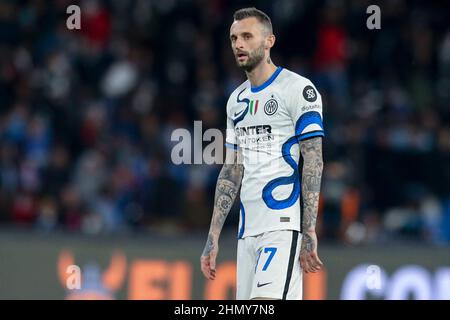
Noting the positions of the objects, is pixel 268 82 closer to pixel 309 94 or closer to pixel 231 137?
pixel 309 94

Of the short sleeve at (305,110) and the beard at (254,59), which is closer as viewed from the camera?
the short sleeve at (305,110)

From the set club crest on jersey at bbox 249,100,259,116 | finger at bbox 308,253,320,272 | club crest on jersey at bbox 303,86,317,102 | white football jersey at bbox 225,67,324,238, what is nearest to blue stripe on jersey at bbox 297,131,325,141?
white football jersey at bbox 225,67,324,238

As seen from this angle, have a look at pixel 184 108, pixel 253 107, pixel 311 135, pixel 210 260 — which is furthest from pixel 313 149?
pixel 184 108

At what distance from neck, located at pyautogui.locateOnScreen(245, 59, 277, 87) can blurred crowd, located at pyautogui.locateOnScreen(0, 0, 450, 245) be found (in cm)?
579

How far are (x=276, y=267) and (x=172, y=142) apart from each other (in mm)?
8255

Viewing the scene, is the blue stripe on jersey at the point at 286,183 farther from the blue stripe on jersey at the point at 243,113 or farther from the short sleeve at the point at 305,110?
the blue stripe on jersey at the point at 243,113

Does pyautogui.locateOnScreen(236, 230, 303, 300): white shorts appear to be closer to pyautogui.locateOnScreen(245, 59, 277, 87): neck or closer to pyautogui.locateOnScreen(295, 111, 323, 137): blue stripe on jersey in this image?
pyautogui.locateOnScreen(295, 111, 323, 137): blue stripe on jersey

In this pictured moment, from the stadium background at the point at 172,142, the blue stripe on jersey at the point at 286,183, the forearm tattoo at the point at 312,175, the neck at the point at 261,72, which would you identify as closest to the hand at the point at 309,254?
the forearm tattoo at the point at 312,175

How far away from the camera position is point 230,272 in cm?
1227

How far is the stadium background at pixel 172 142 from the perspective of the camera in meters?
12.5

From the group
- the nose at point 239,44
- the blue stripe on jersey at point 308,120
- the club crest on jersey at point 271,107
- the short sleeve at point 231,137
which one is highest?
the nose at point 239,44

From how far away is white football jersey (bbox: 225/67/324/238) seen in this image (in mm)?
7637

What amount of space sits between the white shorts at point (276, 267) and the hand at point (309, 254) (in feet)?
0.31

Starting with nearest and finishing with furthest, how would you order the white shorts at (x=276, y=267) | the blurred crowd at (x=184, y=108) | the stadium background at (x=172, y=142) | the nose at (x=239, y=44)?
the white shorts at (x=276, y=267) → the nose at (x=239, y=44) → the stadium background at (x=172, y=142) → the blurred crowd at (x=184, y=108)
